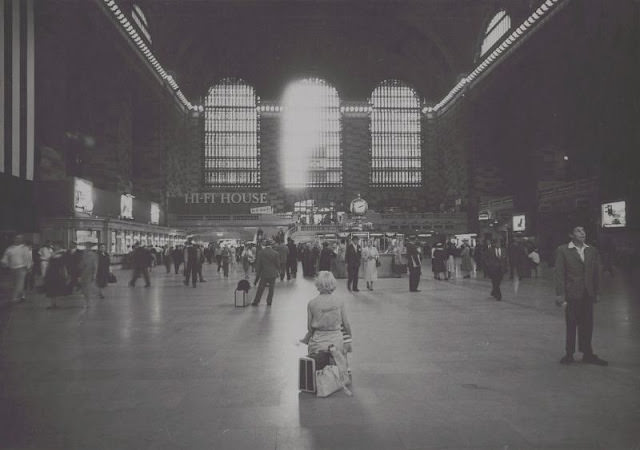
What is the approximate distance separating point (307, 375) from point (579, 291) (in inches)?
134

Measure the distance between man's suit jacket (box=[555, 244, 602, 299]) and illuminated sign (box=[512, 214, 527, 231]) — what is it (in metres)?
34.8

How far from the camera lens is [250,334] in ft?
27.5

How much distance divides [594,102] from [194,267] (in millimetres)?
24205

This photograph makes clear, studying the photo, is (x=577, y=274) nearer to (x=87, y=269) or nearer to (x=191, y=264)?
(x=87, y=269)

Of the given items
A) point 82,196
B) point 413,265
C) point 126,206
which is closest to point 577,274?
point 413,265

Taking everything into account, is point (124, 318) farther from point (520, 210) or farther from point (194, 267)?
point (520, 210)

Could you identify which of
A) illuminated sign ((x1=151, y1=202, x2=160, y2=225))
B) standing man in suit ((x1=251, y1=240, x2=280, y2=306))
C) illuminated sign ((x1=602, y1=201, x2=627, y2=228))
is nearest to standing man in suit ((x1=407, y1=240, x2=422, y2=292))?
standing man in suit ((x1=251, y1=240, x2=280, y2=306))

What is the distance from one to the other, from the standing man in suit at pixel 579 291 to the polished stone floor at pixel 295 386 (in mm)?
328

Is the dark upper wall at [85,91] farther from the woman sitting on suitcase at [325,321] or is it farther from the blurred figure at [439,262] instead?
the woman sitting on suitcase at [325,321]

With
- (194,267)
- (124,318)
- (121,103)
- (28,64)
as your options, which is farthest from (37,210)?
(124,318)

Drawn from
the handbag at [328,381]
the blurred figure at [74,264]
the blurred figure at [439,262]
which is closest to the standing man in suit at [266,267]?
the blurred figure at [74,264]

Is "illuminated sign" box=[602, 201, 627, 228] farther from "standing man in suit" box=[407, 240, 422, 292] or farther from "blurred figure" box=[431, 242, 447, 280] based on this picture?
"standing man in suit" box=[407, 240, 422, 292]

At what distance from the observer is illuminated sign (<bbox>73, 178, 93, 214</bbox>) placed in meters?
29.8

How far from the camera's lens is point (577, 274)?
20.7ft
